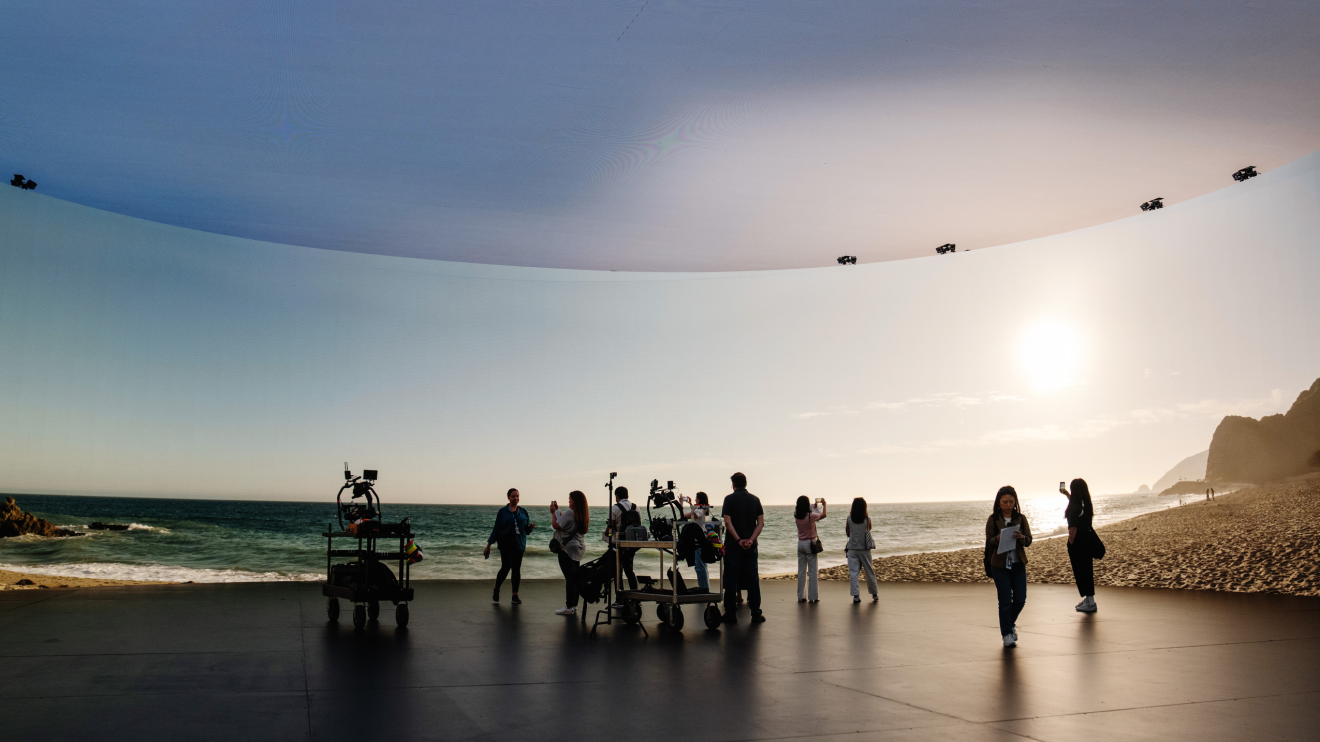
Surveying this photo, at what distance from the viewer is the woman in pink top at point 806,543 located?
9.87m

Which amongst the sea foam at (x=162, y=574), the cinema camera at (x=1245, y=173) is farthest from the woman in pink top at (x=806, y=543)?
the sea foam at (x=162, y=574)

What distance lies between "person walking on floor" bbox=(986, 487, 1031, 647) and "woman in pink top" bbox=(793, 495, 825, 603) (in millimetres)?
3327

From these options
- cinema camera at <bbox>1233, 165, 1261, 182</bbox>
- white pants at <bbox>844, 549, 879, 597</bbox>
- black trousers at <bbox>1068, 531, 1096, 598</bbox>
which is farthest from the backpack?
cinema camera at <bbox>1233, 165, 1261, 182</bbox>

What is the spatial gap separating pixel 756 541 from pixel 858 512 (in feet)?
8.00

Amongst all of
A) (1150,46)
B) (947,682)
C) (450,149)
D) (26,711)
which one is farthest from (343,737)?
(1150,46)

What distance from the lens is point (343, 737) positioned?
3543 millimetres

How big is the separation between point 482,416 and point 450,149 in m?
13.8

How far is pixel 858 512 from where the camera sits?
33.1 feet

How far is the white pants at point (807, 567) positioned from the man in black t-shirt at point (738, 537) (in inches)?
77.8

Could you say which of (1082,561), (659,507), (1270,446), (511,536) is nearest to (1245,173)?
(1082,561)

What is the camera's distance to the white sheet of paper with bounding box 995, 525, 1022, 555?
6324mm

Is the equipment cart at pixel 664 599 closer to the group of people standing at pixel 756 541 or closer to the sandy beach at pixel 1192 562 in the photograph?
the group of people standing at pixel 756 541

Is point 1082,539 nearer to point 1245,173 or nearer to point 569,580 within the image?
point 1245,173

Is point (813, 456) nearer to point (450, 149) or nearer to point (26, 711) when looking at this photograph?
point (450, 149)
